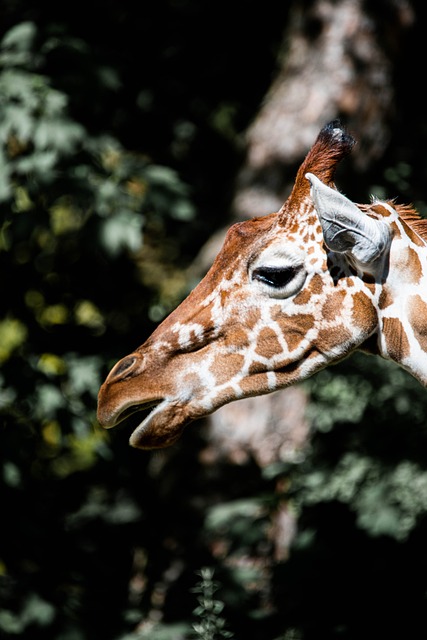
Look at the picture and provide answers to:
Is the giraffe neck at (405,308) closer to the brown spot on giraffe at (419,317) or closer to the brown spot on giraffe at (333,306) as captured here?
the brown spot on giraffe at (419,317)

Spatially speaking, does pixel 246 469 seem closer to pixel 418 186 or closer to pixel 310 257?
pixel 418 186

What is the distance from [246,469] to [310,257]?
8.06 ft

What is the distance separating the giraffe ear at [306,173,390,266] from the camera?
7.91ft

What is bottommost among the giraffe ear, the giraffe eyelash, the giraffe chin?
the giraffe chin

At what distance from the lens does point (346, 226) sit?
2.42 metres

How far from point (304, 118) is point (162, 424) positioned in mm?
3040

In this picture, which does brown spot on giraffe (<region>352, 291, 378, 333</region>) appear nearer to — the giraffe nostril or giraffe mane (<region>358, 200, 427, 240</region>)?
giraffe mane (<region>358, 200, 427, 240</region>)

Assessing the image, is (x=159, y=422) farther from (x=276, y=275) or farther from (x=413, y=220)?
(x=413, y=220)

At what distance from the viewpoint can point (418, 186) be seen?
526cm

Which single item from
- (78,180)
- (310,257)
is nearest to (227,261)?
(310,257)

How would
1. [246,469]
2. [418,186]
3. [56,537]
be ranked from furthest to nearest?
[418,186]
[246,469]
[56,537]

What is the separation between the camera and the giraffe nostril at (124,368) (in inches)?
104

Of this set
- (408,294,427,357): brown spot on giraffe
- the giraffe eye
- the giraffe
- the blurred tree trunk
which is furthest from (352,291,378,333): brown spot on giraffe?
the blurred tree trunk

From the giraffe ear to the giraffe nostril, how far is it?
0.73m
